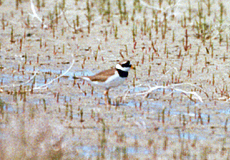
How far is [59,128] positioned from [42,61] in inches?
160

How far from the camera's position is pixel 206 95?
8250mm

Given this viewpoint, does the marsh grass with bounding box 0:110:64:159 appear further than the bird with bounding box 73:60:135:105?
No

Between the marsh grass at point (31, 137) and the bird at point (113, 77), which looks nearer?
the marsh grass at point (31, 137)

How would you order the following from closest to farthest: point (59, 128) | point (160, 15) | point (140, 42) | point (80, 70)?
point (59, 128), point (80, 70), point (140, 42), point (160, 15)

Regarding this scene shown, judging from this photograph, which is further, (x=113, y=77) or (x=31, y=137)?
Answer: (x=113, y=77)

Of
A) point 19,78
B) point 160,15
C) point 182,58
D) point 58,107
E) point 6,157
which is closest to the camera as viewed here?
point 6,157

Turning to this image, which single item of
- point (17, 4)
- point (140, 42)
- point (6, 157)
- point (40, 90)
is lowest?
point (6, 157)

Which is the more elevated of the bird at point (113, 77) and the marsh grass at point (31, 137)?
the bird at point (113, 77)

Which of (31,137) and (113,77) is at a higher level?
(113,77)

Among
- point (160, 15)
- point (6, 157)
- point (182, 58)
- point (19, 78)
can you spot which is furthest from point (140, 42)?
point (6, 157)

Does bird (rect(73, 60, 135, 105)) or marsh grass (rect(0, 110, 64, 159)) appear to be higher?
bird (rect(73, 60, 135, 105))

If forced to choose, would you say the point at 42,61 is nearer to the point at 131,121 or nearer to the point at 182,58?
the point at 182,58

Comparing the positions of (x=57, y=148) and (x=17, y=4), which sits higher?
(x=17, y=4)

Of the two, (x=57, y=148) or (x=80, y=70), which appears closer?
(x=57, y=148)
